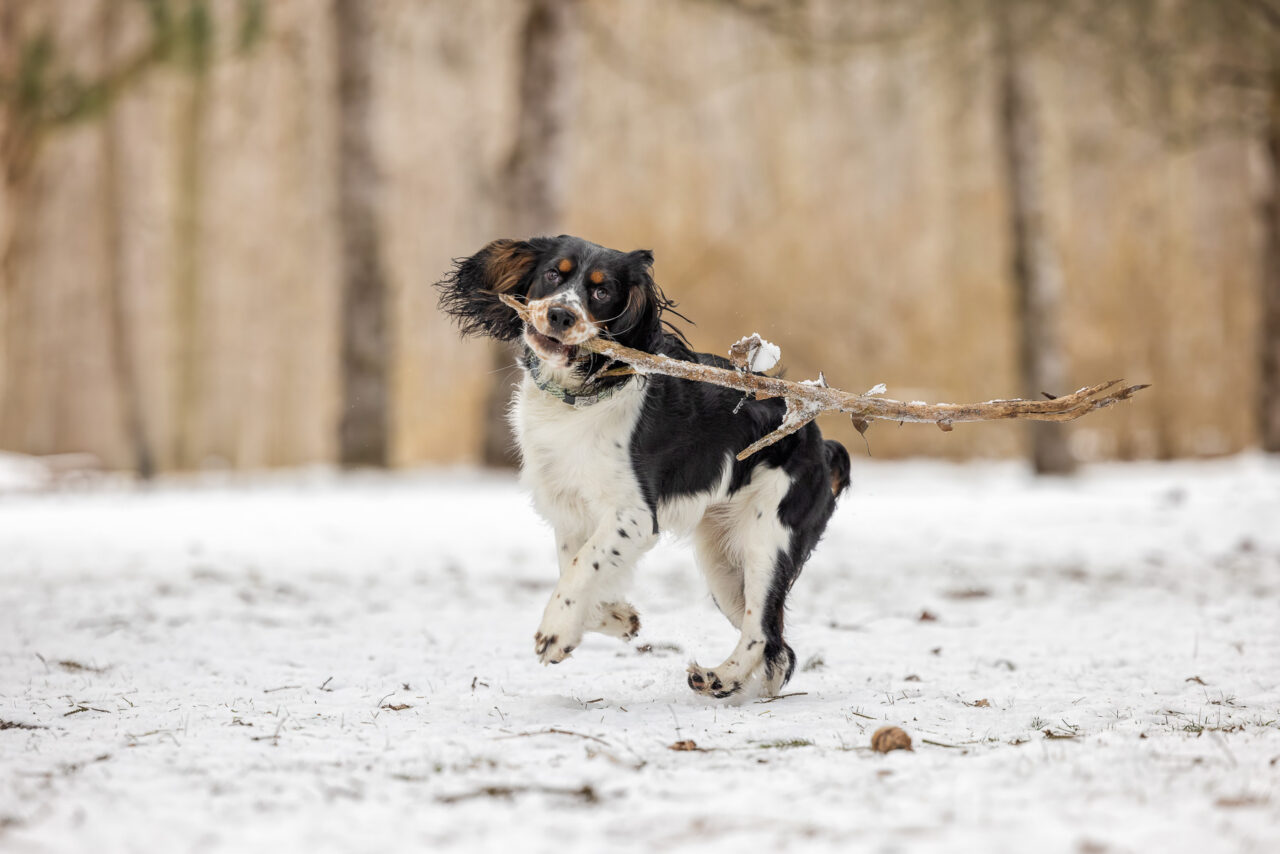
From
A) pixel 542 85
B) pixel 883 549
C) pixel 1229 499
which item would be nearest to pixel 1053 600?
pixel 883 549

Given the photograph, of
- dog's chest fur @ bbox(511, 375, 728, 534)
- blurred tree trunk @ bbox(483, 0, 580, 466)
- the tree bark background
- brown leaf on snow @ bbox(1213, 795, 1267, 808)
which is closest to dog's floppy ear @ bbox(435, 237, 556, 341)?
dog's chest fur @ bbox(511, 375, 728, 534)

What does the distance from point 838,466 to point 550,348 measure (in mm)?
1225

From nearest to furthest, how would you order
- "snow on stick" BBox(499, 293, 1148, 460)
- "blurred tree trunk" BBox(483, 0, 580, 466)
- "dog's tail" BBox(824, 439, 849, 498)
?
"snow on stick" BBox(499, 293, 1148, 460)
"dog's tail" BBox(824, 439, 849, 498)
"blurred tree trunk" BBox(483, 0, 580, 466)

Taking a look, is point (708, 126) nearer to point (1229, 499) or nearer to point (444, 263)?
point (444, 263)

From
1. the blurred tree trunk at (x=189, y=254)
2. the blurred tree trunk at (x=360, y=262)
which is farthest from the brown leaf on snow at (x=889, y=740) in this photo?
the blurred tree trunk at (x=189, y=254)

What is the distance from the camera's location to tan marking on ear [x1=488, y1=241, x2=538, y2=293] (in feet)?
13.7

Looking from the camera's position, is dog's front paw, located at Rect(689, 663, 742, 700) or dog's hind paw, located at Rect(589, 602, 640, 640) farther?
dog's hind paw, located at Rect(589, 602, 640, 640)

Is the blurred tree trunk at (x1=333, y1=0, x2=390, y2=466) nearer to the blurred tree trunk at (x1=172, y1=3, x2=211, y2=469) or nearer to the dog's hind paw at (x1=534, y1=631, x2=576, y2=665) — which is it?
the blurred tree trunk at (x1=172, y1=3, x2=211, y2=469)

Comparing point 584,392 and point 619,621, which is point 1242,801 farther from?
point 584,392

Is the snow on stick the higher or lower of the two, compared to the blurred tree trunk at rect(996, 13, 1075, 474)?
lower

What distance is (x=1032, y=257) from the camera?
483 inches

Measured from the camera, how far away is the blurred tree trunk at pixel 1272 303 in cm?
1391

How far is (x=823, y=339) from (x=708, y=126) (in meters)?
3.50

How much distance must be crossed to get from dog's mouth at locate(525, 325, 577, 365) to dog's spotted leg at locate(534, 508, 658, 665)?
1.76ft
